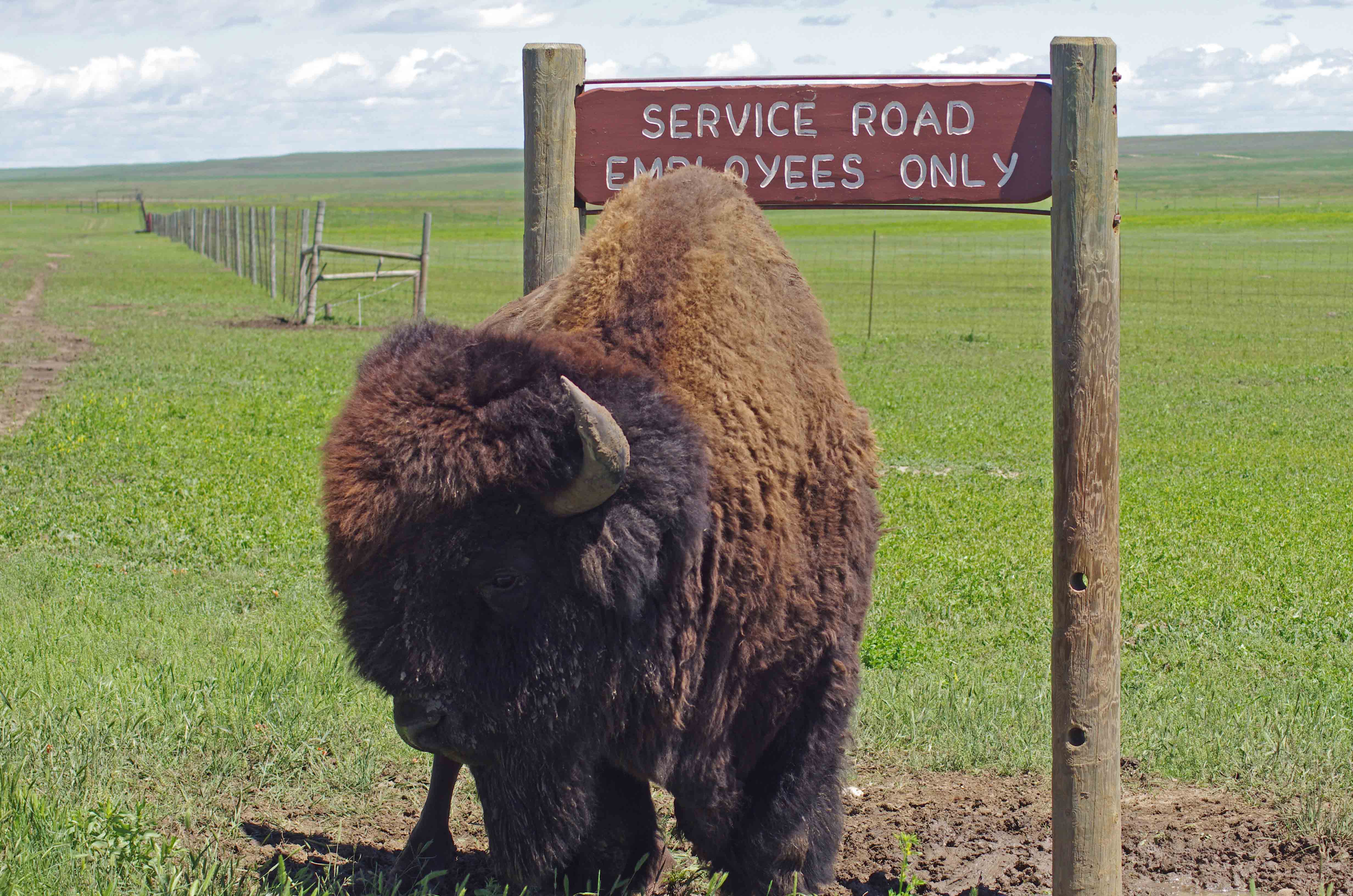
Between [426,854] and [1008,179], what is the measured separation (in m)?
2.82

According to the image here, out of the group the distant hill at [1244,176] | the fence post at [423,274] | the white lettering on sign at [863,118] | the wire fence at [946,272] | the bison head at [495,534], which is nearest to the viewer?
the bison head at [495,534]

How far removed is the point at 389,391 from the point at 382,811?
76.8 inches

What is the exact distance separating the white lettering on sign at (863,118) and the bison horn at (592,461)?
146 centimetres

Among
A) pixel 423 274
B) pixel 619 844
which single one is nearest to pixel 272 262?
pixel 423 274

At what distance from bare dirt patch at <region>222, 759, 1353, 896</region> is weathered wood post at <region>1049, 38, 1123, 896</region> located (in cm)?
73

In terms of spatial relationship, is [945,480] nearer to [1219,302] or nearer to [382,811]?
[382,811]

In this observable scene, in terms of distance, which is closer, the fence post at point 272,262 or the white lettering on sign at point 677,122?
the white lettering on sign at point 677,122

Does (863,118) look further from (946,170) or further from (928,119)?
(946,170)

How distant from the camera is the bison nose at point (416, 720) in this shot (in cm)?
314

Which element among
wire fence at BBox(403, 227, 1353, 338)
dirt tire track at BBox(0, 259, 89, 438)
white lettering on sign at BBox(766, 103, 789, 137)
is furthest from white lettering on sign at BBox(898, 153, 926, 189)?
wire fence at BBox(403, 227, 1353, 338)

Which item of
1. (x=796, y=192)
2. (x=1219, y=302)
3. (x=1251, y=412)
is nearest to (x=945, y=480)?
(x=1251, y=412)

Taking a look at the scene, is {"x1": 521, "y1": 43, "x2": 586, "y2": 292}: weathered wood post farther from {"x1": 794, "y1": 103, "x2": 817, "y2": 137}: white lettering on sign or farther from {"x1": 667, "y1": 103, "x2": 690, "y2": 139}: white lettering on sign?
{"x1": 794, "y1": 103, "x2": 817, "y2": 137}: white lettering on sign

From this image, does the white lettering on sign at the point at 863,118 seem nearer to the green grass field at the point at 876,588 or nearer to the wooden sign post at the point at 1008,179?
the wooden sign post at the point at 1008,179

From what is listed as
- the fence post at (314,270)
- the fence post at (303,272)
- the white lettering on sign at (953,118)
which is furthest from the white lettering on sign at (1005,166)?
the fence post at (303,272)
